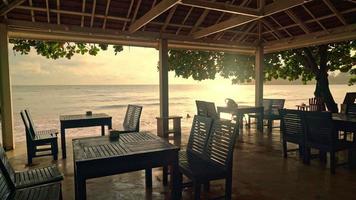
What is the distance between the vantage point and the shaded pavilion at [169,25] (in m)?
5.38

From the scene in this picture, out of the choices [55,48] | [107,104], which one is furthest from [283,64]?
[107,104]

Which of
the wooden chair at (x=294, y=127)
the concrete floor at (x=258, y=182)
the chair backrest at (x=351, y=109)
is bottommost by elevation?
the concrete floor at (x=258, y=182)

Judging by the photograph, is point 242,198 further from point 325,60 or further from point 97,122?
point 325,60

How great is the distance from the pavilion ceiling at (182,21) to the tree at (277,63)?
1859 mm

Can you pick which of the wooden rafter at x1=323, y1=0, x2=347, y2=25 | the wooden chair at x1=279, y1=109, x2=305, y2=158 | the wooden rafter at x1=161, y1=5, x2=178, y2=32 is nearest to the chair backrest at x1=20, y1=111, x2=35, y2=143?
the wooden rafter at x1=161, y1=5, x2=178, y2=32

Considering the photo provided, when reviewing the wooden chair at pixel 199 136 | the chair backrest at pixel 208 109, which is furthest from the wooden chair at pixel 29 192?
the chair backrest at pixel 208 109

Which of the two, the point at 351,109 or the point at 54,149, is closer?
the point at 54,149

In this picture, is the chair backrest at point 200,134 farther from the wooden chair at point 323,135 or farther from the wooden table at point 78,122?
the wooden table at point 78,122

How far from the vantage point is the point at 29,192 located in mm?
2234

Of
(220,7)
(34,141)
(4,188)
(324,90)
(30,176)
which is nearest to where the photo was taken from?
(4,188)

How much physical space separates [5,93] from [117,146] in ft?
14.6

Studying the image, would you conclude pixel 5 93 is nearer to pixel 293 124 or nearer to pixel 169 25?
pixel 169 25

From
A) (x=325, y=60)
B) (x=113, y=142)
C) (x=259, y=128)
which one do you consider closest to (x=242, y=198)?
(x=113, y=142)

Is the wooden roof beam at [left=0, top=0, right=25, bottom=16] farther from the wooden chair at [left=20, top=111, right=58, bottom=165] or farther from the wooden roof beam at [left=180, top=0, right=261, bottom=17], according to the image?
the wooden roof beam at [left=180, top=0, right=261, bottom=17]
